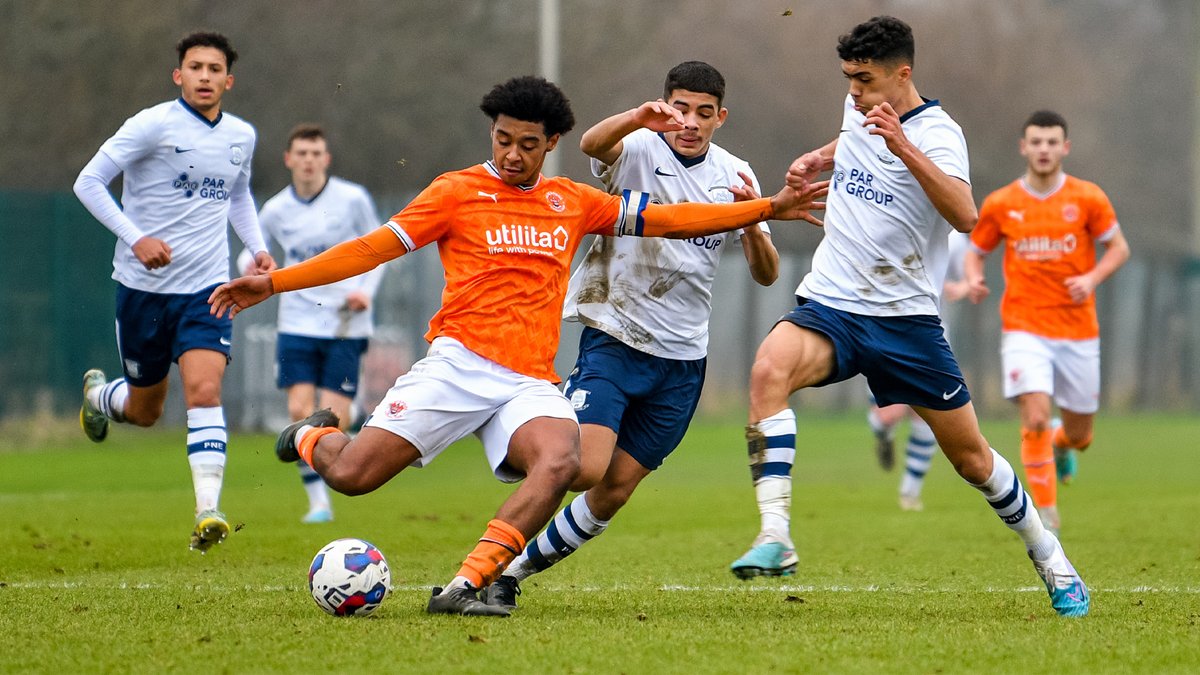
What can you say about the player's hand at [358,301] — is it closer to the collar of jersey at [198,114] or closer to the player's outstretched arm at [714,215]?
the collar of jersey at [198,114]

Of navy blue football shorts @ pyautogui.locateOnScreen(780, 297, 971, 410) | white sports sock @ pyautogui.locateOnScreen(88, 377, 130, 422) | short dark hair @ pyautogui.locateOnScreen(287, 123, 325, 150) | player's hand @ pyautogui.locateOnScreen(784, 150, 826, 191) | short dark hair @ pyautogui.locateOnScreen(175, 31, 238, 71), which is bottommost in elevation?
white sports sock @ pyautogui.locateOnScreen(88, 377, 130, 422)

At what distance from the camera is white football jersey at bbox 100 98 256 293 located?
8.59 metres

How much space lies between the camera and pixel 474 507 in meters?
12.4

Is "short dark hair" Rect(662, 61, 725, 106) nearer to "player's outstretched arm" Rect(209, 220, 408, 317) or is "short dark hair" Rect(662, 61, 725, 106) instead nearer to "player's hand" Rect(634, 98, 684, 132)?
"player's hand" Rect(634, 98, 684, 132)

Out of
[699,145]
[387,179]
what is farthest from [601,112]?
[699,145]

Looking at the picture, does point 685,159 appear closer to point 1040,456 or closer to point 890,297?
point 890,297

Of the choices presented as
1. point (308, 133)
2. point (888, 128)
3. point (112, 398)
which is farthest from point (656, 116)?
point (308, 133)

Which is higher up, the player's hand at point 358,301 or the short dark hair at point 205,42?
the short dark hair at point 205,42

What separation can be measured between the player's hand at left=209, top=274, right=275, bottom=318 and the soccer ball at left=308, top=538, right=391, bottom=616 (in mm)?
989

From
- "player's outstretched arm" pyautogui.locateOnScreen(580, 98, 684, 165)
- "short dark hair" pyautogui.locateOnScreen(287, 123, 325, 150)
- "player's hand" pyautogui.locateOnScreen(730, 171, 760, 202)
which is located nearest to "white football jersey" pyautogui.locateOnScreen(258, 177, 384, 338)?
"short dark hair" pyautogui.locateOnScreen(287, 123, 325, 150)

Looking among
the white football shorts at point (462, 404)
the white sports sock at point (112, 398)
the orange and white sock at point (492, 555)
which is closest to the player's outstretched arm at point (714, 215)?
the white football shorts at point (462, 404)

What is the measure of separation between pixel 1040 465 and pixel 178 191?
5.30m

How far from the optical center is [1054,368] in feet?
35.1

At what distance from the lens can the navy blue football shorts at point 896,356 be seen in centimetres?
648
